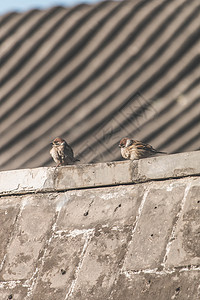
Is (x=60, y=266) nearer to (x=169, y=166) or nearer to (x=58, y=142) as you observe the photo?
(x=169, y=166)

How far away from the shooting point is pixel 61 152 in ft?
19.7

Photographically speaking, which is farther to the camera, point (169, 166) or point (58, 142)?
point (58, 142)

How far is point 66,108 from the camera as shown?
5754 millimetres

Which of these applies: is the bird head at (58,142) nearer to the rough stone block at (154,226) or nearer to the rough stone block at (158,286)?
the rough stone block at (154,226)

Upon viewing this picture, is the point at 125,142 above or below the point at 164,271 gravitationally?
below

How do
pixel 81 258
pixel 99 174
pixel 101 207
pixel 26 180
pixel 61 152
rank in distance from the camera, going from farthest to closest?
pixel 61 152 → pixel 26 180 → pixel 99 174 → pixel 101 207 → pixel 81 258

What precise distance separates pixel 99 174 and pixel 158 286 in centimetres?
89

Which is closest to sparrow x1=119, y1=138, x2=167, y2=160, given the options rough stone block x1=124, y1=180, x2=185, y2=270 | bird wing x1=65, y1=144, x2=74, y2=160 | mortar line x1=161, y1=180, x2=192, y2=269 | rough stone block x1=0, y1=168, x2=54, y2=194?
bird wing x1=65, y1=144, x2=74, y2=160

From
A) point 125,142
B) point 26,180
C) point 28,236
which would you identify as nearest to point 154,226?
point 28,236

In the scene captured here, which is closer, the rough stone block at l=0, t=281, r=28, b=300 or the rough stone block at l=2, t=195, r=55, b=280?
the rough stone block at l=0, t=281, r=28, b=300

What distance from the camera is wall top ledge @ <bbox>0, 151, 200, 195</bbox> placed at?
322 cm

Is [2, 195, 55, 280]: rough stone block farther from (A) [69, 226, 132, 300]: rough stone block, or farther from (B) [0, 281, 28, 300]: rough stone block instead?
(A) [69, 226, 132, 300]: rough stone block

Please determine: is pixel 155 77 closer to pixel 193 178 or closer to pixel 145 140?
pixel 145 140

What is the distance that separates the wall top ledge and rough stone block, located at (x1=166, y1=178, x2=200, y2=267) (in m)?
0.19
